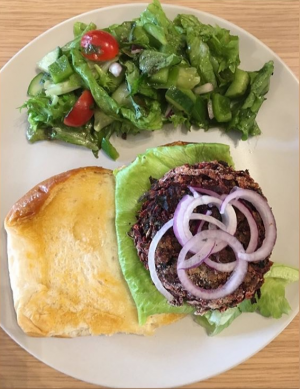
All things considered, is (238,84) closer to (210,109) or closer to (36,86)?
(210,109)

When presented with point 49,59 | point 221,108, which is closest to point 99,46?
point 49,59

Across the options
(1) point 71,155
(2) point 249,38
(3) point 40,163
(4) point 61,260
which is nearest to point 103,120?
(1) point 71,155

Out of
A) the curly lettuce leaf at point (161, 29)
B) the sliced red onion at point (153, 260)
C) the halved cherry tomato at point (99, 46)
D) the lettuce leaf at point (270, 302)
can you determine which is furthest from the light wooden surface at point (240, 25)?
the sliced red onion at point (153, 260)

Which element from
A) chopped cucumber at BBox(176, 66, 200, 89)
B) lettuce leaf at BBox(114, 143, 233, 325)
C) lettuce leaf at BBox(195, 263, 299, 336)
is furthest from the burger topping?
chopped cucumber at BBox(176, 66, 200, 89)

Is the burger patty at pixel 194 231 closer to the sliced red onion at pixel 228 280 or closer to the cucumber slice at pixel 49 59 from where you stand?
the sliced red onion at pixel 228 280

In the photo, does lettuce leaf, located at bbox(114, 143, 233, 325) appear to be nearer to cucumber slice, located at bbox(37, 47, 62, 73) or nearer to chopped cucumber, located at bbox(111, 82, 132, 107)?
chopped cucumber, located at bbox(111, 82, 132, 107)

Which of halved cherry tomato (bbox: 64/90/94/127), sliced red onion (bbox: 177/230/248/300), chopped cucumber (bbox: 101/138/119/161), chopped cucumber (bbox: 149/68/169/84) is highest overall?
chopped cucumber (bbox: 149/68/169/84)

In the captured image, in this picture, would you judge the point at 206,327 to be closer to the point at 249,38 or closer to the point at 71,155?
the point at 71,155
